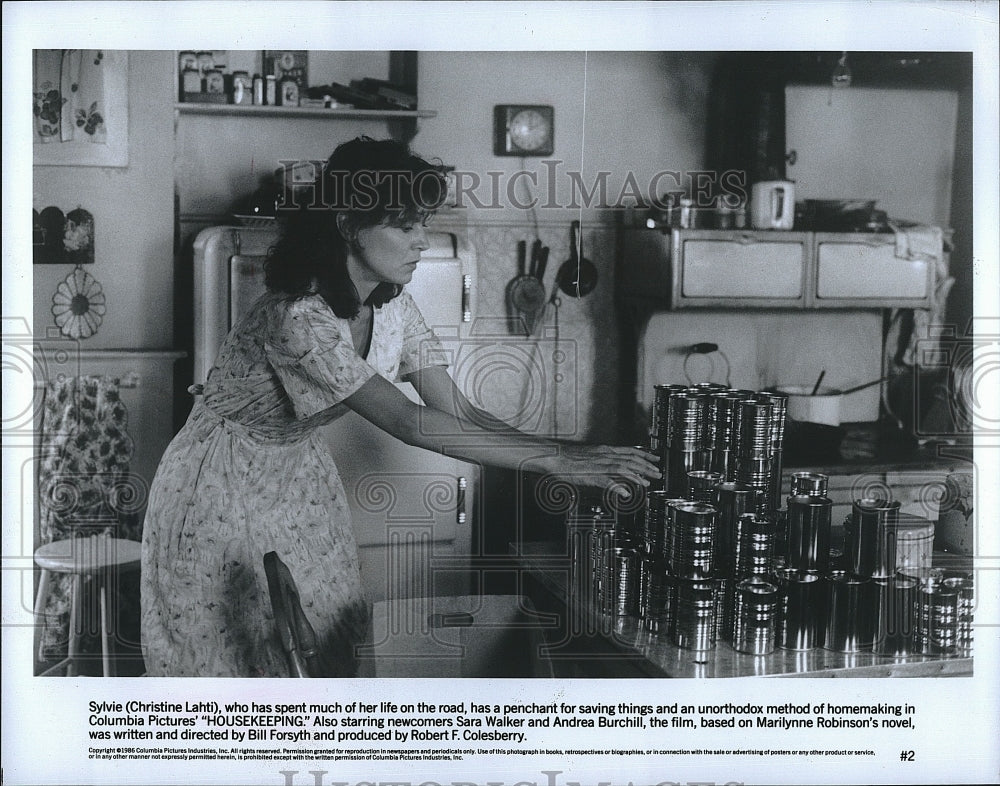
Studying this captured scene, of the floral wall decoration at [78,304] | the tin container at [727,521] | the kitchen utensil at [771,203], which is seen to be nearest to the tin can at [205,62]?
the floral wall decoration at [78,304]

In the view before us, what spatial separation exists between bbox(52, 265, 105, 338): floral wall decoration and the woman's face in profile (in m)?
0.54

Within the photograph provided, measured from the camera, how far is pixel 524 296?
2133 millimetres

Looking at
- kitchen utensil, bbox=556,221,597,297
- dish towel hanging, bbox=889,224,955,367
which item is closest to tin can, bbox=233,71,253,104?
kitchen utensil, bbox=556,221,597,297

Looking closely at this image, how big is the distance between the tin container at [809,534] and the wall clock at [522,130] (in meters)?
0.93

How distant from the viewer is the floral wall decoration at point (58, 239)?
1.87 m

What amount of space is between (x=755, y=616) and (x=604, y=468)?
0.40 metres

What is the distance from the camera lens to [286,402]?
5.94 feet

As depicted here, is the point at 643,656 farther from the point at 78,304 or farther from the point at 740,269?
the point at 78,304

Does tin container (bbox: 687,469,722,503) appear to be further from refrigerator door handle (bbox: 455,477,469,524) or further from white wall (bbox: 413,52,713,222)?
white wall (bbox: 413,52,713,222)

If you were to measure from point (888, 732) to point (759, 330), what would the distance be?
0.99 metres

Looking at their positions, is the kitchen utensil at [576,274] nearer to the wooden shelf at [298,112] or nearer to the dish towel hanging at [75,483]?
the wooden shelf at [298,112]

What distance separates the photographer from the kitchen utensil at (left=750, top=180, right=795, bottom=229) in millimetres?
2213

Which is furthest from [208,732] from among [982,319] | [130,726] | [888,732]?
[982,319]

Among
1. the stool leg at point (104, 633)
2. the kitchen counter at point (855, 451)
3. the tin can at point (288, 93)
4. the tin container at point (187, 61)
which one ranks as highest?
the tin container at point (187, 61)
